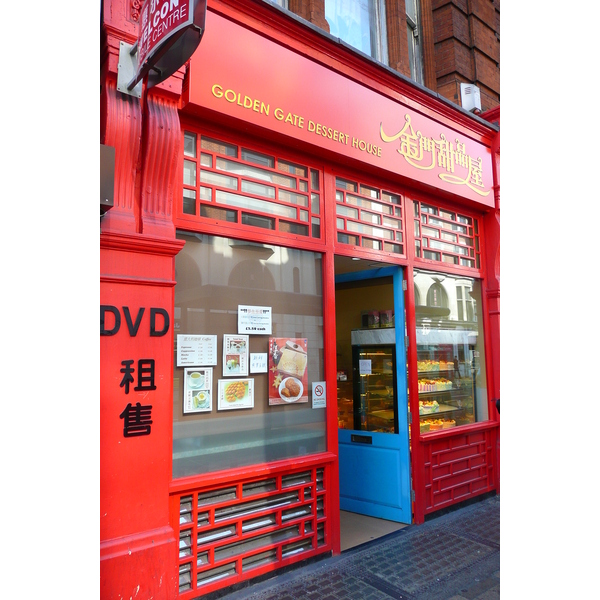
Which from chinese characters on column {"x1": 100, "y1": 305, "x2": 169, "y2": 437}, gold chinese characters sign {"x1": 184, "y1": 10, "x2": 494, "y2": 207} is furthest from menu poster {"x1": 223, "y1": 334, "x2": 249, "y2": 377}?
gold chinese characters sign {"x1": 184, "y1": 10, "x2": 494, "y2": 207}

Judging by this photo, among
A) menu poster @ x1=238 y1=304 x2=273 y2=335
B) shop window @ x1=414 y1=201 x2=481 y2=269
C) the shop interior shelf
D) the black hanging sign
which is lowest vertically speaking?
the shop interior shelf

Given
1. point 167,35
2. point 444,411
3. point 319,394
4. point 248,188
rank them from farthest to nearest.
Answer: point 444,411
point 319,394
point 248,188
point 167,35

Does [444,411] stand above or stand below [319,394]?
below

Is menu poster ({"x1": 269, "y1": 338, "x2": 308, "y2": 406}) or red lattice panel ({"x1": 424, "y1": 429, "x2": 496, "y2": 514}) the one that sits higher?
menu poster ({"x1": 269, "y1": 338, "x2": 308, "y2": 406})

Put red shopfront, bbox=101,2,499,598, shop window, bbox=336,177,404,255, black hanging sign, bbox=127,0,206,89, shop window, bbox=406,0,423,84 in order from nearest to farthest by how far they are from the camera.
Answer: black hanging sign, bbox=127,0,206,89
red shopfront, bbox=101,2,499,598
shop window, bbox=336,177,404,255
shop window, bbox=406,0,423,84

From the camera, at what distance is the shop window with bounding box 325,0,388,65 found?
7.10m

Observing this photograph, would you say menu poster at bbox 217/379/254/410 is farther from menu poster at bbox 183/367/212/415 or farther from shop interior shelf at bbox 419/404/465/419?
shop interior shelf at bbox 419/404/465/419

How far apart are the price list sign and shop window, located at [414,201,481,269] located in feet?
11.7

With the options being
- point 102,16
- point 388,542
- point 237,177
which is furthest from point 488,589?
point 102,16

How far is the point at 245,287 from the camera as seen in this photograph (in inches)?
184

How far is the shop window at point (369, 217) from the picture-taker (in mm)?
5703

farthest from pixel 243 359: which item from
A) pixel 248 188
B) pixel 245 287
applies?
pixel 248 188

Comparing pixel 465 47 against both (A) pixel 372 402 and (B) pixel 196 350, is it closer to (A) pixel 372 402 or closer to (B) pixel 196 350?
(A) pixel 372 402

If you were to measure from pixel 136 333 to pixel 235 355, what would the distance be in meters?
1.03
